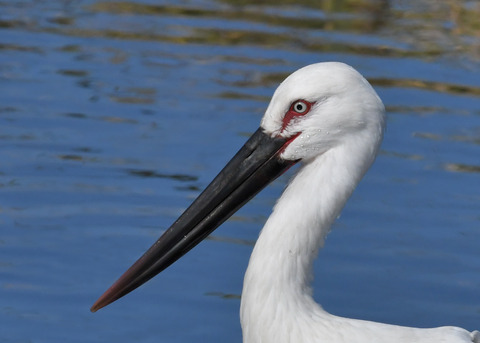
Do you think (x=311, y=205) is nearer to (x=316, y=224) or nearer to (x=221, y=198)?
(x=316, y=224)

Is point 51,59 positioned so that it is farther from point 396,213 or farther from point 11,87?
point 396,213

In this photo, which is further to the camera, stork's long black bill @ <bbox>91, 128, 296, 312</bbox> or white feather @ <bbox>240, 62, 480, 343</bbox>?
stork's long black bill @ <bbox>91, 128, 296, 312</bbox>

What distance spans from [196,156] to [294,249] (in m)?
4.05

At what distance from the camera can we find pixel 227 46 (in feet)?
37.9

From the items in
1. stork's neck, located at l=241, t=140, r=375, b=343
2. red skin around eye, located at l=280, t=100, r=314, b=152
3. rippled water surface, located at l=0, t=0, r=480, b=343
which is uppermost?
red skin around eye, located at l=280, t=100, r=314, b=152

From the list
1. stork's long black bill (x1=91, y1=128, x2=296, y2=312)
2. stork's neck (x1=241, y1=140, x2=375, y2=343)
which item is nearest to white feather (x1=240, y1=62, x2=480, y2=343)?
stork's neck (x1=241, y1=140, x2=375, y2=343)

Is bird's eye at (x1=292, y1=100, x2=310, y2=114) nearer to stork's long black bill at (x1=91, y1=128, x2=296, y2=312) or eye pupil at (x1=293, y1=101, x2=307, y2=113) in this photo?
eye pupil at (x1=293, y1=101, x2=307, y2=113)

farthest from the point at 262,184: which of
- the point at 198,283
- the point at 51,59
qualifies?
the point at 51,59

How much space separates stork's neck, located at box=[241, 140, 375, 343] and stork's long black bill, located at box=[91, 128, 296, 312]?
10.3 inches

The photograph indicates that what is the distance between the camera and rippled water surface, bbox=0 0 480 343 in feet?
22.0

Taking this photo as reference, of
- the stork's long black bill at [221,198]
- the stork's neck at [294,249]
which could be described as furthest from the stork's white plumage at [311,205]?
the stork's long black bill at [221,198]

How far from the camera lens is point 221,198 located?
16.6 ft

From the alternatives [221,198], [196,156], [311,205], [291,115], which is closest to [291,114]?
[291,115]

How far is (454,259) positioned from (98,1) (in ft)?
22.6
